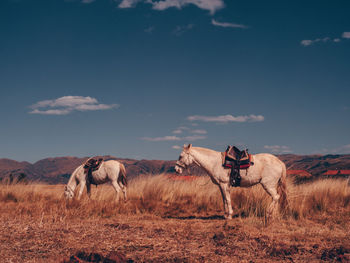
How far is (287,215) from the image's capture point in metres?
8.79

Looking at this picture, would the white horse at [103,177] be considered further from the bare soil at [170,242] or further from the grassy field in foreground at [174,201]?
the bare soil at [170,242]

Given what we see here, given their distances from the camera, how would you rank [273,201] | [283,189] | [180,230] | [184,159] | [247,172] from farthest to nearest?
[184,159] < [283,189] < [247,172] < [273,201] < [180,230]

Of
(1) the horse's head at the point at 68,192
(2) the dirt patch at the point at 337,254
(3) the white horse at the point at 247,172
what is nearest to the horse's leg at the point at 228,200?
(3) the white horse at the point at 247,172

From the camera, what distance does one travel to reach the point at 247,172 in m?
8.82

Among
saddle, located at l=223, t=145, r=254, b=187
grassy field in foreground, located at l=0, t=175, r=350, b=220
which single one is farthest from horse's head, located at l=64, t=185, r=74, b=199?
saddle, located at l=223, t=145, r=254, b=187

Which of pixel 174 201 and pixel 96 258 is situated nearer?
pixel 96 258

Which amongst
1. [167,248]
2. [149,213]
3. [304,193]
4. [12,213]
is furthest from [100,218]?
[304,193]

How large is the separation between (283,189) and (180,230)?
12.6ft

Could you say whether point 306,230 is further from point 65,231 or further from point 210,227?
point 65,231

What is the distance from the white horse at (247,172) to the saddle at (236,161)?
0.45 feet

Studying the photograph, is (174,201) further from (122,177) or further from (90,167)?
(90,167)

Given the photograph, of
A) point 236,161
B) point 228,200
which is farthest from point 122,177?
point 236,161

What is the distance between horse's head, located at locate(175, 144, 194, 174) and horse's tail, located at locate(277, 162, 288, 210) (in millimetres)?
2697

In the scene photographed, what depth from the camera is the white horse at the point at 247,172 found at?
882 cm
